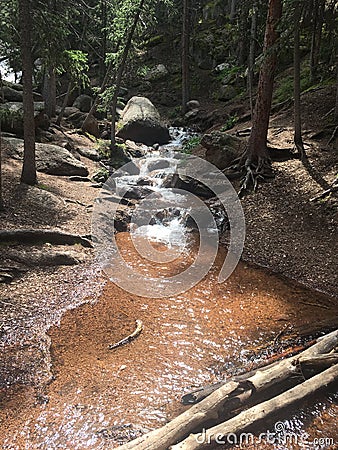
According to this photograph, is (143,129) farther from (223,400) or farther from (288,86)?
(223,400)

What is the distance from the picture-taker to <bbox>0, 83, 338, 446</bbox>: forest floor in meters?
6.40

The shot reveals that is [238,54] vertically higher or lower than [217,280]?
higher

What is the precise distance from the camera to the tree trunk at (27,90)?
957cm

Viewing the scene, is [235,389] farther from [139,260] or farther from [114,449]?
[139,260]

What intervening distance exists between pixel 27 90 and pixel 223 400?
9.97 meters

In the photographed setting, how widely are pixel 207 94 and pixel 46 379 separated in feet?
89.6

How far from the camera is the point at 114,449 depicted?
3.45 meters

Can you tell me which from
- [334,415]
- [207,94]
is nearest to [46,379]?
[334,415]

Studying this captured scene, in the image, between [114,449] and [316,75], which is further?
[316,75]

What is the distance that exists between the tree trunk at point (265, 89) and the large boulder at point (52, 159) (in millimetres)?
7051

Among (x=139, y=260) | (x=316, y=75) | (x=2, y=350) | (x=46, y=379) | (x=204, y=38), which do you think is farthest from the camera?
(x=204, y=38)

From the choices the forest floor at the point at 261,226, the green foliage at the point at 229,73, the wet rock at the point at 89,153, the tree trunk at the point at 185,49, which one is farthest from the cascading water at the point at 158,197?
the green foliage at the point at 229,73

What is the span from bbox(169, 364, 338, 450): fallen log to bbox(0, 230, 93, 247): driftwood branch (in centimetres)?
581

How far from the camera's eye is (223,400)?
3857 mm
